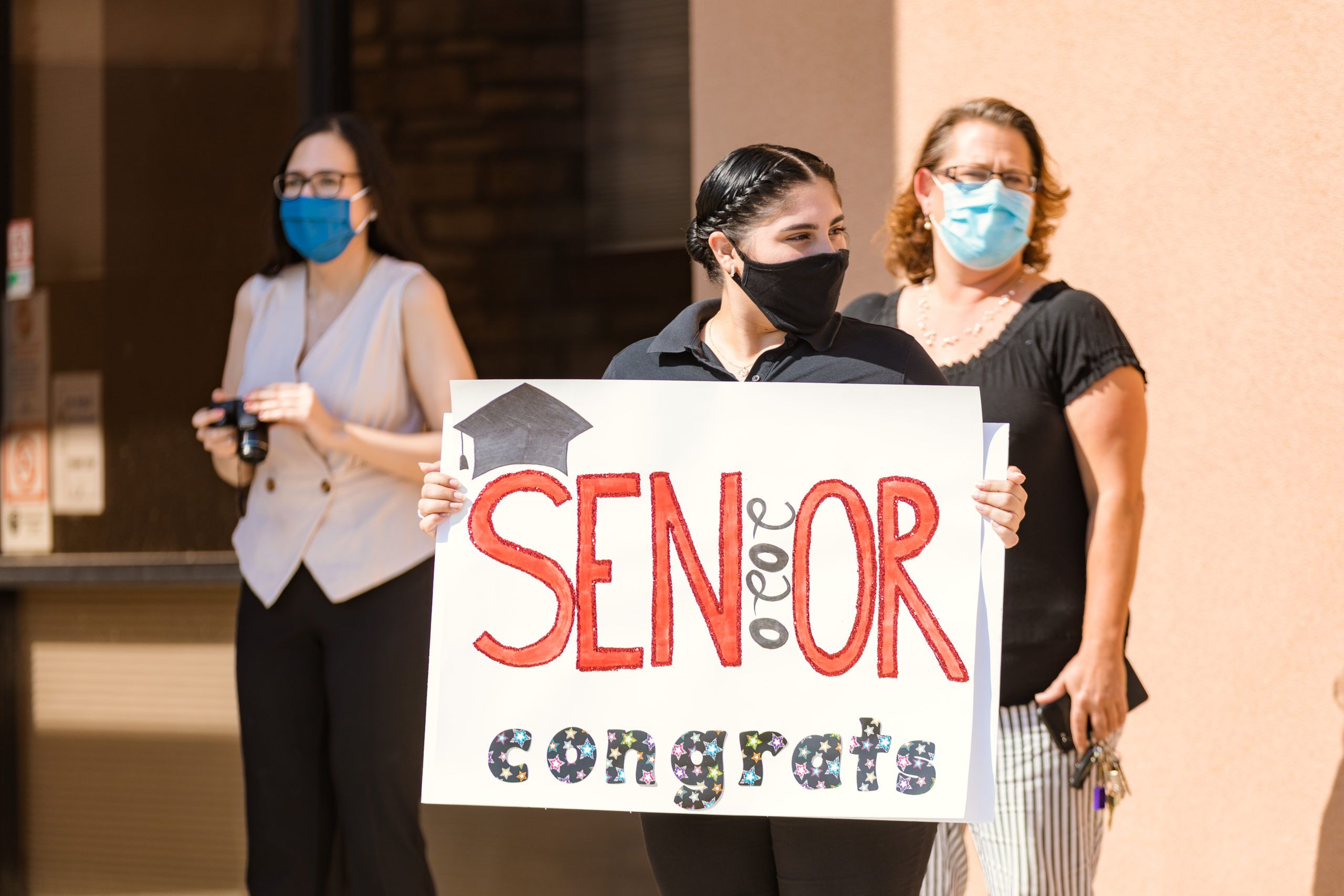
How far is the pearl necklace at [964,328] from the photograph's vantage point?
7.54 ft

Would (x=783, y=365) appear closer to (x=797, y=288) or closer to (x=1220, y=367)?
(x=797, y=288)

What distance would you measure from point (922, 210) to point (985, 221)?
195mm

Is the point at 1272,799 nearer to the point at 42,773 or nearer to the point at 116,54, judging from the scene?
the point at 42,773

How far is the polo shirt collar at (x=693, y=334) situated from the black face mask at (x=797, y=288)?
34mm

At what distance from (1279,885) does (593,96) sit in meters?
3.02

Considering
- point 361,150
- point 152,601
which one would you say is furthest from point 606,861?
point 361,150

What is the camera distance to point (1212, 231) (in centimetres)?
297

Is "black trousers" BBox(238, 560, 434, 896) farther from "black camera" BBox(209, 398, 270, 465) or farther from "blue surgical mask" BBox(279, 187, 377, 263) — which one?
"blue surgical mask" BBox(279, 187, 377, 263)

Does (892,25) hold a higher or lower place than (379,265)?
higher

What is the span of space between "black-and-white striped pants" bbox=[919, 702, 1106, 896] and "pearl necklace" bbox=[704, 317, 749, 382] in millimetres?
776

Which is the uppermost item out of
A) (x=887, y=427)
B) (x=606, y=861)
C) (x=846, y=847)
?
(x=887, y=427)

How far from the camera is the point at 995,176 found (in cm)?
230

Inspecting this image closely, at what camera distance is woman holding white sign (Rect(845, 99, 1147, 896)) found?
2170mm

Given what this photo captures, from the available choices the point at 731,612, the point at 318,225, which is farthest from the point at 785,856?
the point at 318,225
